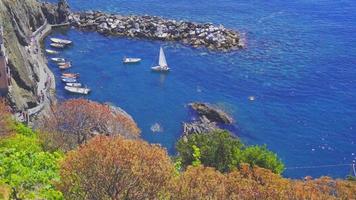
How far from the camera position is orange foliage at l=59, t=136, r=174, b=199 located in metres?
35.1

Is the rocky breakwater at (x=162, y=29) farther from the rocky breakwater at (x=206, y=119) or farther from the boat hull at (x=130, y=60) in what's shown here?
the rocky breakwater at (x=206, y=119)

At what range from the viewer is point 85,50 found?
118250mm

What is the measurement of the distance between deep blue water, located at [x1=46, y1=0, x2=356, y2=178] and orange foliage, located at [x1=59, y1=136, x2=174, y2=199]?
156ft

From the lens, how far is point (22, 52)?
3831 inches

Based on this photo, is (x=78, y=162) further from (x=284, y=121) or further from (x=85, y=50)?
(x=85, y=50)

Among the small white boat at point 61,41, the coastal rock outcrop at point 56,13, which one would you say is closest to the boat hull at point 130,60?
the small white boat at point 61,41

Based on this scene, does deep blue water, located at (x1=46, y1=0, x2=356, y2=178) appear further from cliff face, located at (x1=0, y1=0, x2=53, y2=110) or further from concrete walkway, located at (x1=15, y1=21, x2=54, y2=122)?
cliff face, located at (x1=0, y1=0, x2=53, y2=110)

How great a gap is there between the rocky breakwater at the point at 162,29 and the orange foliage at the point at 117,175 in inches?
3380

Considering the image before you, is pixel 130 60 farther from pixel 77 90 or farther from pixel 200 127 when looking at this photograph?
pixel 200 127

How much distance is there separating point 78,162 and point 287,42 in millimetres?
95766

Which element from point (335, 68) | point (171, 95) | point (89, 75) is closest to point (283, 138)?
point (171, 95)

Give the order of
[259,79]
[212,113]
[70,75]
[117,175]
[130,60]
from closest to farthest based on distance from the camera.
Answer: [117,175]
[212,113]
[70,75]
[259,79]
[130,60]

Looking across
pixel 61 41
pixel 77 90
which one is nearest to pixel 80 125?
pixel 77 90

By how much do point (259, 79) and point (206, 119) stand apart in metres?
21.1
